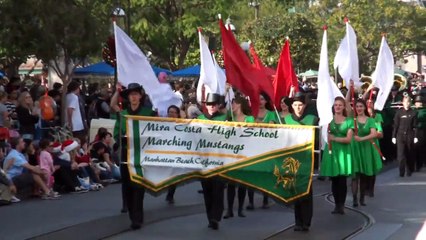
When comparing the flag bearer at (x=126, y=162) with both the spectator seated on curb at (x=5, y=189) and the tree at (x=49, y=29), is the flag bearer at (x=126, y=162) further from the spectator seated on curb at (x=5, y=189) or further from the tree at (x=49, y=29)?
the tree at (x=49, y=29)

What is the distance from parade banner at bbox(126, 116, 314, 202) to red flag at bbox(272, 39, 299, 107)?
2.71m

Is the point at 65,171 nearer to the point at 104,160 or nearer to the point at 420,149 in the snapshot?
Answer: the point at 104,160

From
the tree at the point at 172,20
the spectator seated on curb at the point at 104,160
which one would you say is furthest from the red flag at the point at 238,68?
the tree at the point at 172,20

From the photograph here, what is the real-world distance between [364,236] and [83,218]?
3.90 metres

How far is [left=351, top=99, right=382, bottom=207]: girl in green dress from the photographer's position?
13.5 m

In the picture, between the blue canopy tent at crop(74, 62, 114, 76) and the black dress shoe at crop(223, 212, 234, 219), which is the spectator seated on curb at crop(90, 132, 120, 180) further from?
the blue canopy tent at crop(74, 62, 114, 76)

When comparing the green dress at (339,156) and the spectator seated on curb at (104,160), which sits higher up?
the green dress at (339,156)

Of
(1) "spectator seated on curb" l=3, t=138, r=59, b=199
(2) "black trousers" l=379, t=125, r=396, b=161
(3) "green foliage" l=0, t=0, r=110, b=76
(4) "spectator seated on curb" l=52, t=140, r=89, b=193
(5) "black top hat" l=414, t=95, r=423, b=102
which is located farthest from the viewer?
(2) "black trousers" l=379, t=125, r=396, b=161

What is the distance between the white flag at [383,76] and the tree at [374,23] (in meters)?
37.5

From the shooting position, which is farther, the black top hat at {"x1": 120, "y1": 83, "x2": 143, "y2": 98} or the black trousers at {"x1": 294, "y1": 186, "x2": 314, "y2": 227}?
the black top hat at {"x1": 120, "y1": 83, "x2": 143, "y2": 98}

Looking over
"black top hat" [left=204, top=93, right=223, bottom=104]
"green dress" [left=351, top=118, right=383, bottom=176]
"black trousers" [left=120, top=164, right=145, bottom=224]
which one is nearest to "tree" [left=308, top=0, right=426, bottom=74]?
"green dress" [left=351, top=118, right=383, bottom=176]

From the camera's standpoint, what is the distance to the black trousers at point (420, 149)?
19.3m

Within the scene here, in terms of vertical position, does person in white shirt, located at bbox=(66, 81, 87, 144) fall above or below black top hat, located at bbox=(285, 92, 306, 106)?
below

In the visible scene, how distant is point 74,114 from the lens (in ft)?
61.2
